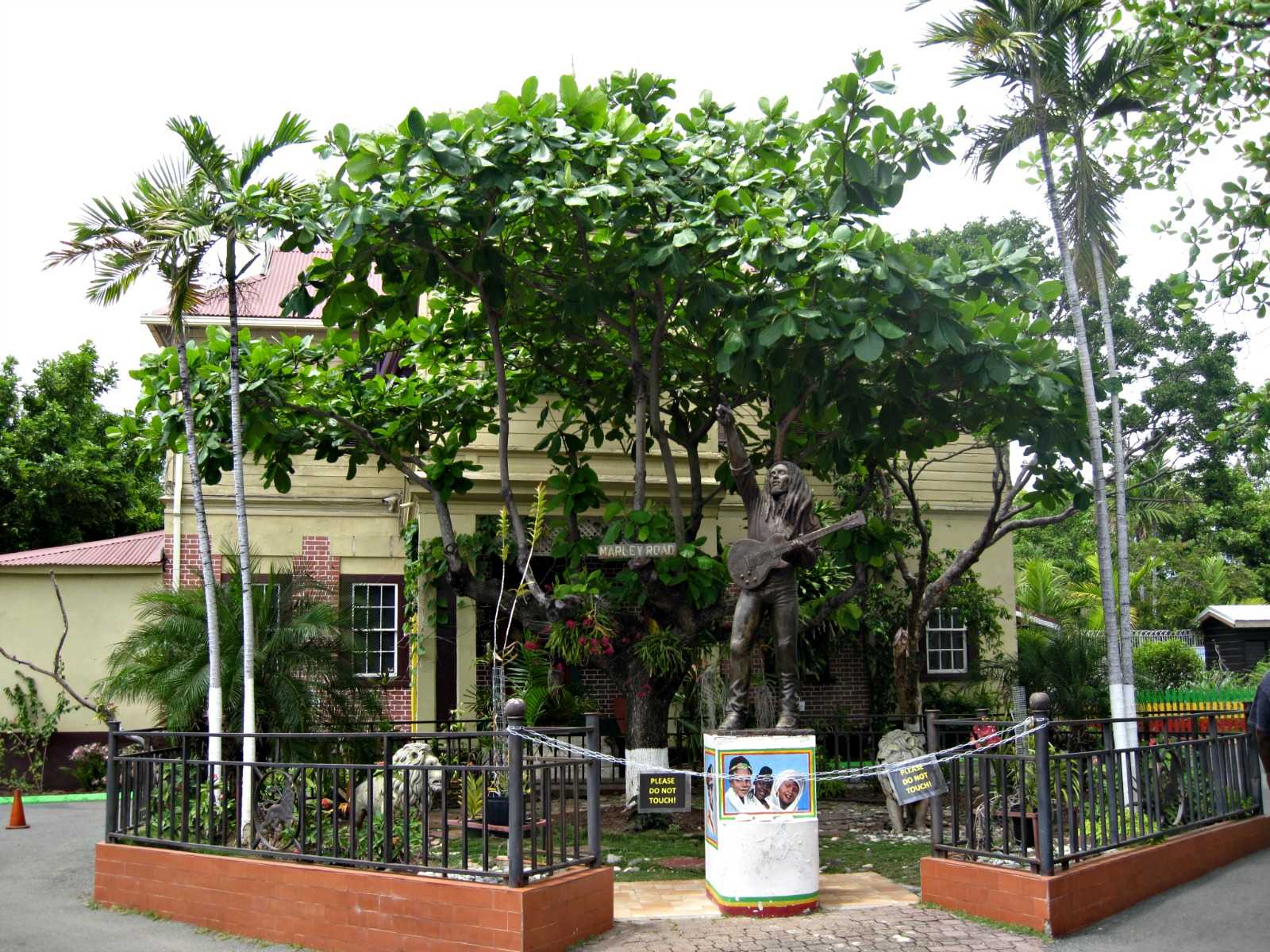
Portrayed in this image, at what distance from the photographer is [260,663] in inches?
519

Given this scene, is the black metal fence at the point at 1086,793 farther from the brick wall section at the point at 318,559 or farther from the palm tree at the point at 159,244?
the brick wall section at the point at 318,559

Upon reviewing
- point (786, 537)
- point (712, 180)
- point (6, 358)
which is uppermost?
point (6, 358)

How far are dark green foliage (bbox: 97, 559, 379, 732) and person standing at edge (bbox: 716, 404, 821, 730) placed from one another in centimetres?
571

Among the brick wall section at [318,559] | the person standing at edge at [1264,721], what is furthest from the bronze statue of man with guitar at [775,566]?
the brick wall section at [318,559]

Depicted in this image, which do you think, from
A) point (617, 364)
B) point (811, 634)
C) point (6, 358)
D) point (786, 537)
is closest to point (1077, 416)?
point (786, 537)

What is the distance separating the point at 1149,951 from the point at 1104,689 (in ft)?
37.0

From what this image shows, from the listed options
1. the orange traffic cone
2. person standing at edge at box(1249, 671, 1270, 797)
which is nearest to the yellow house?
the orange traffic cone

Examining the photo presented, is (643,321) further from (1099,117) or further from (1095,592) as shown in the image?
(1095,592)

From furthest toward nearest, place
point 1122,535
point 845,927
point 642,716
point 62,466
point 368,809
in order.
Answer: point 62,466 → point 1122,535 → point 642,716 → point 368,809 → point 845,927

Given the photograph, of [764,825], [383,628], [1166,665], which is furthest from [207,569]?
[1166,665]

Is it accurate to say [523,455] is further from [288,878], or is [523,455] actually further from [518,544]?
[288,878]

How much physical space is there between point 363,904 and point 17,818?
7.60m

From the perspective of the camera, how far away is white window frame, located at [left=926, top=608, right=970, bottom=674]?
19531 mm

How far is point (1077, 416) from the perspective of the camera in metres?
11.0
